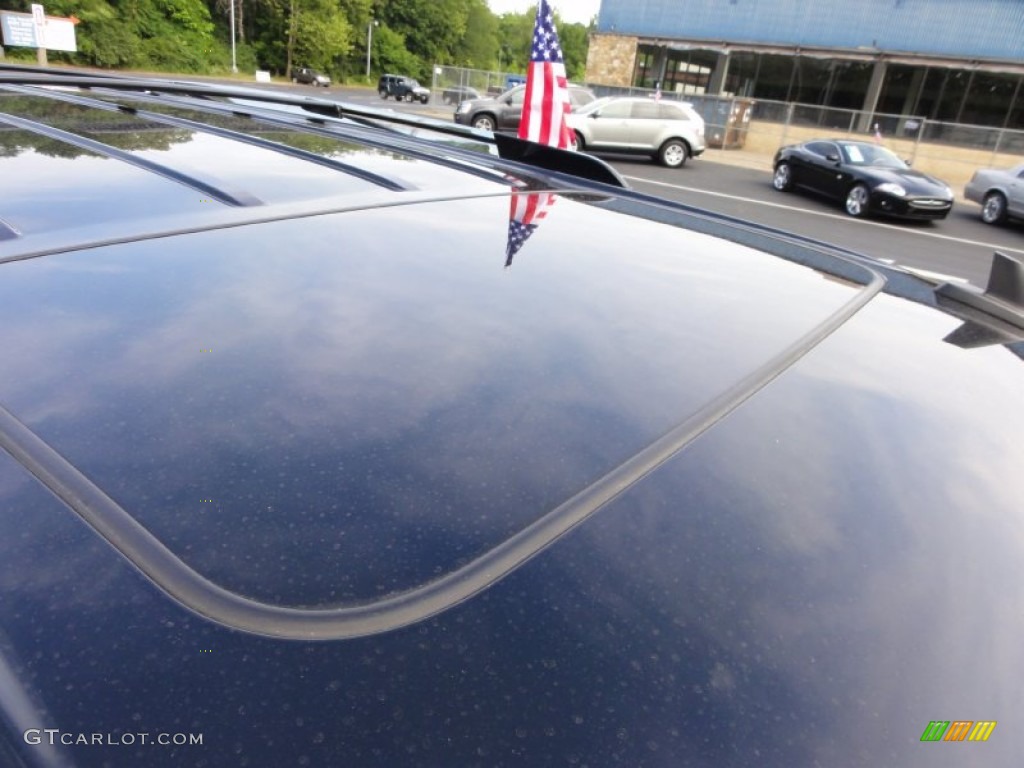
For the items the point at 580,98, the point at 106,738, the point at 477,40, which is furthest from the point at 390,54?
the point at 106,738

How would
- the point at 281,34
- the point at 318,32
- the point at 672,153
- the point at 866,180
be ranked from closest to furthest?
the point at 866,180
the point at 672,153
the point at 318,32
the point at 281,34

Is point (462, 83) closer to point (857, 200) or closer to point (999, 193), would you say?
point (857, 200)

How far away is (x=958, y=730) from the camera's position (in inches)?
23.3

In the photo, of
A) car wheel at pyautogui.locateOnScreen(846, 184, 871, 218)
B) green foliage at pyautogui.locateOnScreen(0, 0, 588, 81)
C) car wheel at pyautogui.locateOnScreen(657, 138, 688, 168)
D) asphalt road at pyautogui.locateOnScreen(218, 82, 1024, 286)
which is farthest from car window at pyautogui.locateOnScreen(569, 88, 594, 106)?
green foliage at pyautogui.locateOnScreen(0, 0, 588, 81)

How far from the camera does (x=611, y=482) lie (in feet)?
2.50

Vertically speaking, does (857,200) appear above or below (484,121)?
below

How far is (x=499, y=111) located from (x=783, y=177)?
8089mm

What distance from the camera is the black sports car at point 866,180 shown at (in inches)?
475

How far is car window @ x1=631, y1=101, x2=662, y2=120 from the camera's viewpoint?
17.2 metres

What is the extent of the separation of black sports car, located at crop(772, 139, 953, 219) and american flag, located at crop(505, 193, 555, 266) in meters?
12.5

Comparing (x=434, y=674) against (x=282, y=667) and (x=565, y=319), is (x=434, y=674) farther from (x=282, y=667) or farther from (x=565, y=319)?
(x=565, y=319)

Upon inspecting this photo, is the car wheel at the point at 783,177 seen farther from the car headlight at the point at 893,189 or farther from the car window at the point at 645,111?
the car window at the point at 645,111

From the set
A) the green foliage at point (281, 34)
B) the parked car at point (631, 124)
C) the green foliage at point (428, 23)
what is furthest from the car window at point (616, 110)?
the green foliage at point (428, 23)

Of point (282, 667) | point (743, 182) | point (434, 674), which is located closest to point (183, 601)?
point (282, 667)
